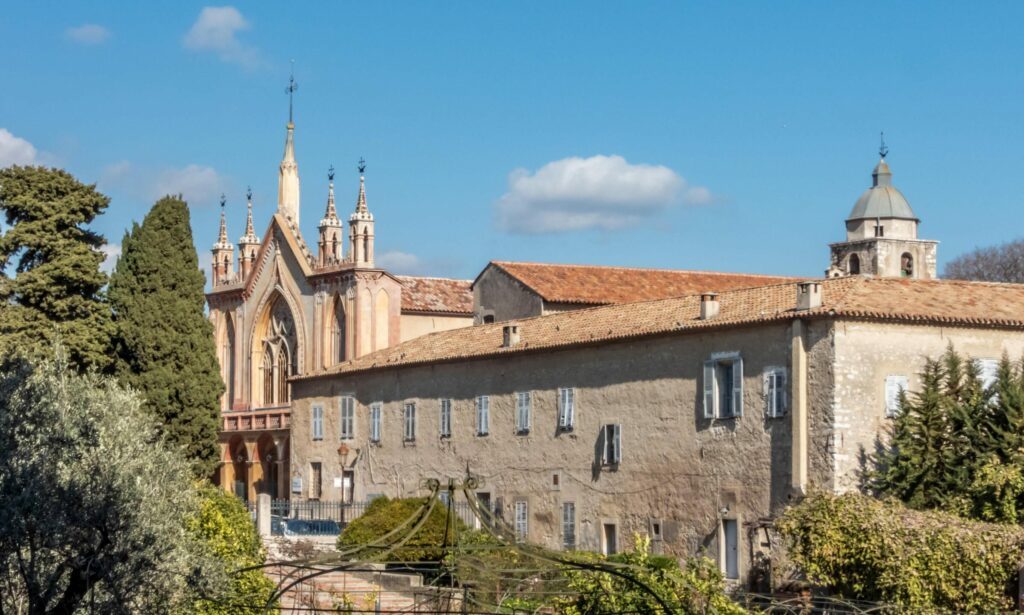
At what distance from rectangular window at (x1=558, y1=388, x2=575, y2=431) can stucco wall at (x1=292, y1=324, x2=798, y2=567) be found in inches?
9.4

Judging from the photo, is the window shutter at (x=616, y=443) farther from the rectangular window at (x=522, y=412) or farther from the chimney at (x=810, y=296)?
the chimney at (x=810, y=296)

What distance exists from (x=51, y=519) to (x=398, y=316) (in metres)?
42.7

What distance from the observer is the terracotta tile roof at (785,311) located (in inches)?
1508

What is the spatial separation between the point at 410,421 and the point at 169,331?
8.45m

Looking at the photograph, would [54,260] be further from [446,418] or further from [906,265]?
[906,265]

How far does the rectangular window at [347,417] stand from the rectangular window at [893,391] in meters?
21.6

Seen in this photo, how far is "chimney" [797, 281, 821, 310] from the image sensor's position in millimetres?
38156

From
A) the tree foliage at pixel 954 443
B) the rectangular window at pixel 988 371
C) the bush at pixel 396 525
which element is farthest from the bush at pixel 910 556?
the bush at pixel 396 525

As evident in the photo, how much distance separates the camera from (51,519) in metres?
26.0

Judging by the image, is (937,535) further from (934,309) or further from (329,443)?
(329,443)

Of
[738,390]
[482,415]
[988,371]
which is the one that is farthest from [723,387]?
[482,415]

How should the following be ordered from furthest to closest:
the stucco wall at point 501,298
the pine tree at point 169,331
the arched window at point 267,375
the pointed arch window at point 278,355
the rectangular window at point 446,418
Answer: the arched window at point 267,375, the pointed arch window at point 278,355, the stucco wall at point 501,298, the pine tree at point 169,331, the rectangular window at point 446,418

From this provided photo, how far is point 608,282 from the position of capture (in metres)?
55.5

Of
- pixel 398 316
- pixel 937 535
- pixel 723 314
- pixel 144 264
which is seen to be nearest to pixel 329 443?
pixel 144 264
